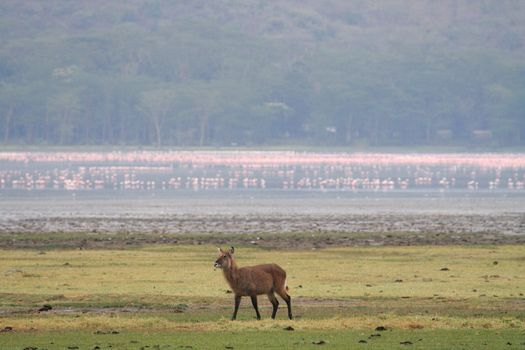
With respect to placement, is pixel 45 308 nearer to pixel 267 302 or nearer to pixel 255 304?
pixel 267 302

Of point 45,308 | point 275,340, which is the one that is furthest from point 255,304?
Result: point 45,308

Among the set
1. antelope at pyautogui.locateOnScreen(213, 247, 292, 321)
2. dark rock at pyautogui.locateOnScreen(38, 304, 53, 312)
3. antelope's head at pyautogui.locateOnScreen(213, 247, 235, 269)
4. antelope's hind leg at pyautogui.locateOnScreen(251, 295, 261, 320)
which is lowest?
dark rock at pyautogui.locateOnScreen(38, 304, 53, 312)

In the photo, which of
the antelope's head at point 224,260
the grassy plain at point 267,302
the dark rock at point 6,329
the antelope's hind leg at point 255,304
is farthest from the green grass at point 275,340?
the antelope's head at point 224,260

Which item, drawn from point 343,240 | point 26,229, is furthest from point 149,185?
point 343,240

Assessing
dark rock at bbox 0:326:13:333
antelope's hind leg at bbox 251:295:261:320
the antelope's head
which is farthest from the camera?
antelope's hind leg at bbox 251:295:261:320

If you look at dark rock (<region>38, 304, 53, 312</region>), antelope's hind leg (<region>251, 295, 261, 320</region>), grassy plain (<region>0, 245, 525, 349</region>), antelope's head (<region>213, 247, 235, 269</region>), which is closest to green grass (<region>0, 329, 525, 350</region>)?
grassy plain (<region>0, 245, 525, 349</region>)

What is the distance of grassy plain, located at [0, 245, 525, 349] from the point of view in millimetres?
18797

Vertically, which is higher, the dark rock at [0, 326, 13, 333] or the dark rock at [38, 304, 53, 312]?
the dark rock at [38, 304, 53, 312]

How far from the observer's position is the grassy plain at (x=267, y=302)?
1880 cm

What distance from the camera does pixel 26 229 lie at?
45.2m

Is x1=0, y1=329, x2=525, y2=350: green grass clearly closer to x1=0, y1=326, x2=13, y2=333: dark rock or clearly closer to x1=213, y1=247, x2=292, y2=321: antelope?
x1=0, y1=326, x2=13, y2=333: dark rock

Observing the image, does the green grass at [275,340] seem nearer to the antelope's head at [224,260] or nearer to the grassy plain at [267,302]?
the grassy plain at [267,302]

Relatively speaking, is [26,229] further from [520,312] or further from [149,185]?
[149,185]

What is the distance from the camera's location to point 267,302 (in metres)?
24.0
